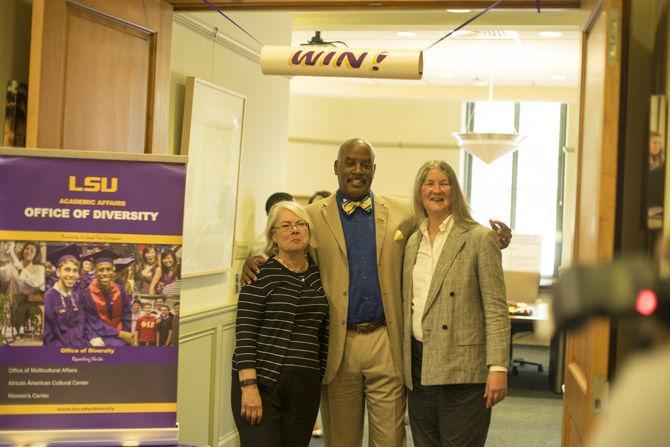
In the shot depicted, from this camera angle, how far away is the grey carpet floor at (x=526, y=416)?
6.22 meters

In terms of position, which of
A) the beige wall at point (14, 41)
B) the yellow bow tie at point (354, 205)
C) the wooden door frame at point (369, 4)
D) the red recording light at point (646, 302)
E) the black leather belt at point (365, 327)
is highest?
the wooden door frame at point (369, 4)

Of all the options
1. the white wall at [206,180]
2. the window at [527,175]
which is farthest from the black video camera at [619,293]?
the window at [527,175]

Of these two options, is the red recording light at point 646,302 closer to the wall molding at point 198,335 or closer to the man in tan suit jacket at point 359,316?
the man in tan suit jacket at point 359,316

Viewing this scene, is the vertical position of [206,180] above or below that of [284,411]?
above

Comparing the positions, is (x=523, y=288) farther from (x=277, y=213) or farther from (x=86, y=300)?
(x=86, y=300)

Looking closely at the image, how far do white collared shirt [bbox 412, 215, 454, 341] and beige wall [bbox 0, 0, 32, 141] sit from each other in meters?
1.58

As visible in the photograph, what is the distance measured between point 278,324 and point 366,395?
47cm

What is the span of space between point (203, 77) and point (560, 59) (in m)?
5.33

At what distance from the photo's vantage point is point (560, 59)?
29.9 ft

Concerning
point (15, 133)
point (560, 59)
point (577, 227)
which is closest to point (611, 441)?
point (577, 227)

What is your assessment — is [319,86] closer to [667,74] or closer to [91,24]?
[91,24]

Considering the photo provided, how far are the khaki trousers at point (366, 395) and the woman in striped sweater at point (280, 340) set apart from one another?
11 cm

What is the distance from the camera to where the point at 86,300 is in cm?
277

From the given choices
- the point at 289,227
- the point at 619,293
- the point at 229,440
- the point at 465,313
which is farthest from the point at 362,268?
the point at 619,293
